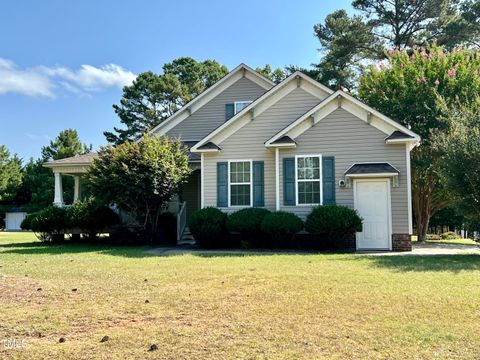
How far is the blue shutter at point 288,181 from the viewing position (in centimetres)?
1477

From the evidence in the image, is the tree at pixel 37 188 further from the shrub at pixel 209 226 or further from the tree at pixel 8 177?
the shrub at pixel 209 226

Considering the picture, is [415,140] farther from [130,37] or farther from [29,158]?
[29,158]

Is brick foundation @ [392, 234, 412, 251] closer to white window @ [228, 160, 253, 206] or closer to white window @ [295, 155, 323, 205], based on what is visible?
white window @ [295, 155, 323, 205]

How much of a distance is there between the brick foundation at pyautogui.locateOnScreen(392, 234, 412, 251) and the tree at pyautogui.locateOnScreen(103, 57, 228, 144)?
107ft

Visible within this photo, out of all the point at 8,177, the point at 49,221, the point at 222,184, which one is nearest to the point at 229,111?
the point at 222,184

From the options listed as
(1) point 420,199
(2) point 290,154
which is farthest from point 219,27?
(1) point 420,199

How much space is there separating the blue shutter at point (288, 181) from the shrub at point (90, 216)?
23.3 feet

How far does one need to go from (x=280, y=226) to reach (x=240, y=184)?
104 inches

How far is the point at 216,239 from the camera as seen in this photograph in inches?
569

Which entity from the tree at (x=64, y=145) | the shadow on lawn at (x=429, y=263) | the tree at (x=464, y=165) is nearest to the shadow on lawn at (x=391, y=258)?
the shadow on lawn at (x=429, y=263)

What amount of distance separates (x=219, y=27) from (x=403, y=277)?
46.5ft

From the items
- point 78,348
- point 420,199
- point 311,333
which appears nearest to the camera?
point 78,348

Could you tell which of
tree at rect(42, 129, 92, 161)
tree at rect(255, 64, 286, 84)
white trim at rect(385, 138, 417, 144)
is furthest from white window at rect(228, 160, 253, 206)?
tree at rect(42, 129, 92, 161)

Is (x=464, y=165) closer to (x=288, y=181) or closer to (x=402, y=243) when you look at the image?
(x=402, y=243)
